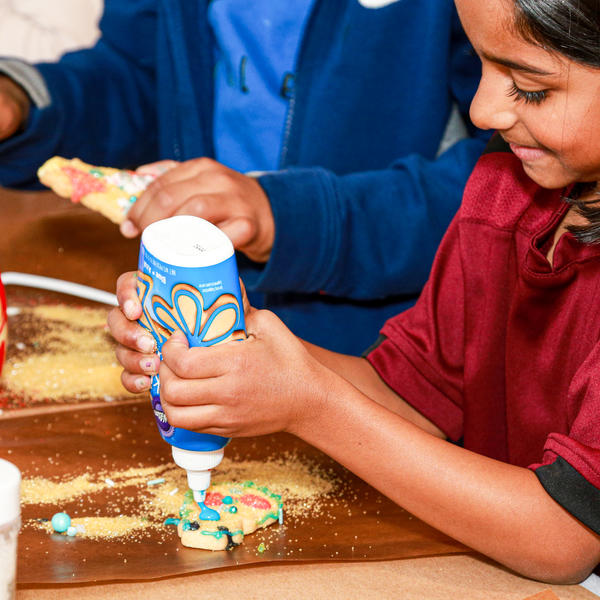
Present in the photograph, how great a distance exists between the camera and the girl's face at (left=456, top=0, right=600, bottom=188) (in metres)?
0.61

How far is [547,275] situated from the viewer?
0.75 m

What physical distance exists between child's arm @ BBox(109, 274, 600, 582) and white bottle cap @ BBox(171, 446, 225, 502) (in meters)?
0.03

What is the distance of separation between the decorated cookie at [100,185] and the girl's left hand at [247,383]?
1.22 ft

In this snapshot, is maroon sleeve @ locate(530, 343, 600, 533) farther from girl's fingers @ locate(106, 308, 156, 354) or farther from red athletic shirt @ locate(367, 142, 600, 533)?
girl's fingers @ locate(106, 308, 156, 354)

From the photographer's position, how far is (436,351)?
2.87ft

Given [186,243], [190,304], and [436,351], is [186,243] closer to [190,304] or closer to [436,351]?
[190,304]

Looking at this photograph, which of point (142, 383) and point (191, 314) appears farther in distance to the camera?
point (142, 383)

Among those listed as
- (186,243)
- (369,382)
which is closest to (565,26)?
(186,243)

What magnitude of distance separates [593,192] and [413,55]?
1.60 feet

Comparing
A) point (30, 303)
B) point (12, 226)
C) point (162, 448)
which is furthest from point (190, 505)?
point (12, 226)

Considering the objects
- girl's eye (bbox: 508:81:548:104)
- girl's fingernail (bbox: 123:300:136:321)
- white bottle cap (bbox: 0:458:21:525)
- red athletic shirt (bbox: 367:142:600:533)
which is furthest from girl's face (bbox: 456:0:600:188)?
white bottle cap (bbox: 0:458:21:525)

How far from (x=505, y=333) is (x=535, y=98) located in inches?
10.7

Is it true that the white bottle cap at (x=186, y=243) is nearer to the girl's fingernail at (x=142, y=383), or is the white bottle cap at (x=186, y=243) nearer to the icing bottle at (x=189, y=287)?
the icing bottle at (x=189, y=287)

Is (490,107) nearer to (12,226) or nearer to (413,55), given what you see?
(413,55)
